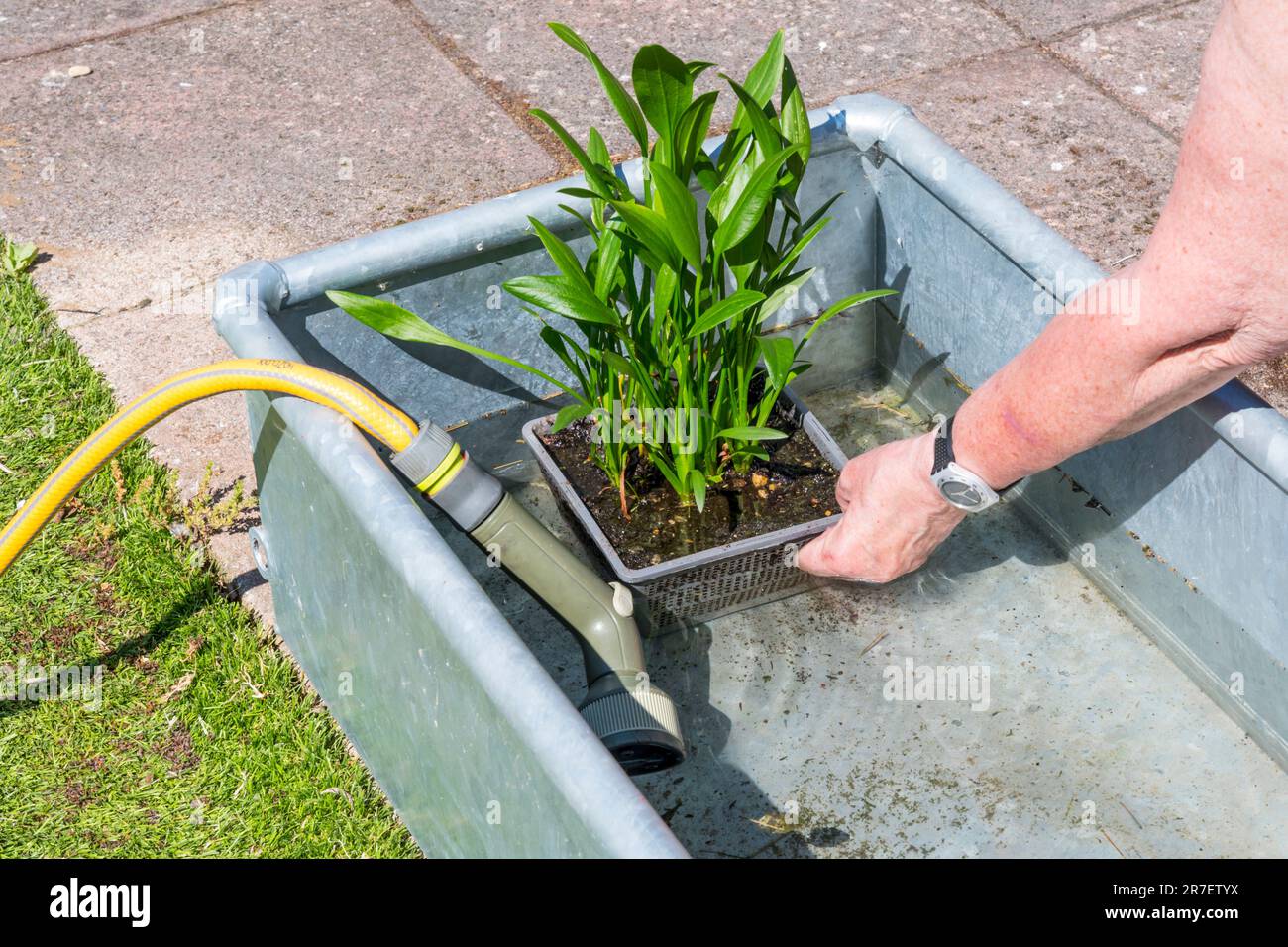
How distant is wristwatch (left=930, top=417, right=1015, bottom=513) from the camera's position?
186 centimetres

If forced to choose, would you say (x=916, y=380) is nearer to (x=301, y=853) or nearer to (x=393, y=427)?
(x=393, y=427)

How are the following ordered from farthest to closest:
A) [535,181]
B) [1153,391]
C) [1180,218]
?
[535,181] → [1153,391] → [1180,218]

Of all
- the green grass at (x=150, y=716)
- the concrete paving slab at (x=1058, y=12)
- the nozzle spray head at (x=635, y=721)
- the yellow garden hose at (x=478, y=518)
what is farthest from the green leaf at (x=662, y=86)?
the concrete paving slab at (x=1058, y=12)

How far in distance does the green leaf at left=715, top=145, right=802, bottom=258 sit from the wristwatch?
0.38 metres

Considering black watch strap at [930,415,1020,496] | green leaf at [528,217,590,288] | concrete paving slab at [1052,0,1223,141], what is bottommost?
concrete paving slab at [1052,0,1223,141]

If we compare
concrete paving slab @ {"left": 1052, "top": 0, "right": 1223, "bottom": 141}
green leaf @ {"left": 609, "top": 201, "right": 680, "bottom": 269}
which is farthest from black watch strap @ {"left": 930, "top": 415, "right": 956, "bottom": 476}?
concrete paving slab @ {"left": 1052, "top": 0, "right": 1223, "bottom": 141}

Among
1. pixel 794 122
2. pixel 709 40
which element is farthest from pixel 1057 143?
pixel 794 122

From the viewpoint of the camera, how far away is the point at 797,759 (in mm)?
1987

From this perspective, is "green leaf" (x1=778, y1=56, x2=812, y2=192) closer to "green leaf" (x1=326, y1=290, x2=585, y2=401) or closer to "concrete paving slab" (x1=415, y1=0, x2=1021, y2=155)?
"green leaf" (x1=326, y1=290, x2=585, y2=401)

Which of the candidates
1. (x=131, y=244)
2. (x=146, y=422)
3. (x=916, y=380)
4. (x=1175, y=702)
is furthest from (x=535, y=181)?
(x=1175, y=702)

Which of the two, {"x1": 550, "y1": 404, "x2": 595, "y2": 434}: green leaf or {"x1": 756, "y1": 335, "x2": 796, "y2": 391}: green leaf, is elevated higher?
{"x1": 756, "y1": 335, "x2": 796, "y2": 391}: green leaf

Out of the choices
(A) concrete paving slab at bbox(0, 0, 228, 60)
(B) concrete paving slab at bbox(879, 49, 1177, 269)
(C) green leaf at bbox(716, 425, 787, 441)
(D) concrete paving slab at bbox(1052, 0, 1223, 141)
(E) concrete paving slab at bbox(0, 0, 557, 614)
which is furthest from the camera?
(A) concrete paving slab at bbox(0, 0, 228, 60)

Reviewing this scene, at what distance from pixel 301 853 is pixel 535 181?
1.73 metres

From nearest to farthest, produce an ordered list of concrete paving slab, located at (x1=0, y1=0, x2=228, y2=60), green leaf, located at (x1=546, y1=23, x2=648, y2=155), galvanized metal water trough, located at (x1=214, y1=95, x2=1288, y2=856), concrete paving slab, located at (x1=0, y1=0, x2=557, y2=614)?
galvanized metal water trough, located at (x1=214, y1=95, x2=1288, y2=856) < green leaf, located at (x1=546, y1=23, x2=648, y2=155) < concrete paving slab, located at (x1=0, y1=0, x2=557, y2=614) < concrete paving slab, located at (x1=0, y1=0, x2=228, y2=60)
